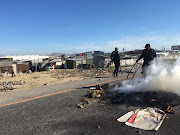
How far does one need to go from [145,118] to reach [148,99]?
4.42 ft

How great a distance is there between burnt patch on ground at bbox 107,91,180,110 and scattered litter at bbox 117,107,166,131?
448mm

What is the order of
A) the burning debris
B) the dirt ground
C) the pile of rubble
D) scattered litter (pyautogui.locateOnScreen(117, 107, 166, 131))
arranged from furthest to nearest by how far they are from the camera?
the dirt ground < the pile of rubble < the burning debris < scattered litter (pyautogui.locateOnScreen(117, 107, 166, 131))

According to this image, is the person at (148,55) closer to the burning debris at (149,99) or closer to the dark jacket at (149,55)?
the dark jacket at (149,55)

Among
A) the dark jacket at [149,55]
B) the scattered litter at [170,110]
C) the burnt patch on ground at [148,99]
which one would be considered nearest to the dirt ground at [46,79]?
the burnt patch on ground at [148,99]

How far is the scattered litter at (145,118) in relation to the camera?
282cm

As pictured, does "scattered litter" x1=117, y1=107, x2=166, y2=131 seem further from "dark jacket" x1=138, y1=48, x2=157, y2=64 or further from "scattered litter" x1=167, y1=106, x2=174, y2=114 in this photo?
"dark jacket" x1=138, y1=48, x2=157, y2=64

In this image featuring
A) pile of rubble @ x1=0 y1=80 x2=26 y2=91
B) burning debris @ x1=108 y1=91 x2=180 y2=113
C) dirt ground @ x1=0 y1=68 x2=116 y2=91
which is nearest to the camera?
burning debris @ x1=108 y1=91 x2=180 y2=113

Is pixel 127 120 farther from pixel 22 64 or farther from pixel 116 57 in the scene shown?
pixel 22 64

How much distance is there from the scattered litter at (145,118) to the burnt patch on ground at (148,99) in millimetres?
448

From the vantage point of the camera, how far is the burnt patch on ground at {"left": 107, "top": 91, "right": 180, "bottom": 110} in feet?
12.8

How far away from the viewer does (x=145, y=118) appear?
3109 millimetres

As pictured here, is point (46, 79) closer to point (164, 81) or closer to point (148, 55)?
point (148, 55)

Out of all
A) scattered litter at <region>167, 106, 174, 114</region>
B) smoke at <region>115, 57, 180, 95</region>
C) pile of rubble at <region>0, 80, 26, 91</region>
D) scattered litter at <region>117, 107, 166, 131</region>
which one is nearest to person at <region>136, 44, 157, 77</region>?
smoke at <region>115, 57, 180, 95</region>

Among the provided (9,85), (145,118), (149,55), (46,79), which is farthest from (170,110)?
(46,79)
